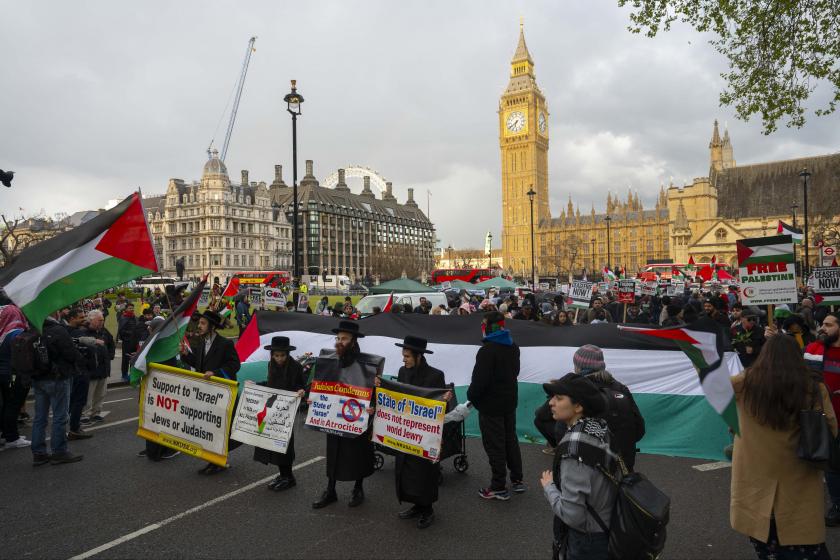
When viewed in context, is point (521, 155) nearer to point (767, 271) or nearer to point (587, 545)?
point (767, 271)

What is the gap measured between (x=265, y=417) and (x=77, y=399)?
4.37 meters

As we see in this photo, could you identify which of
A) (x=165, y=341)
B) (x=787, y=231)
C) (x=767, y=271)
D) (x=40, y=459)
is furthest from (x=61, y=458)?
(x=787, y=231)

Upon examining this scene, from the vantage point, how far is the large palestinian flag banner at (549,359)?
729 cm

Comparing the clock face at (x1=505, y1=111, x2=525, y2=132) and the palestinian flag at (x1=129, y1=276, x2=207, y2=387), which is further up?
the clock face at (x1=505, y1=111, x2=525, y2=132)

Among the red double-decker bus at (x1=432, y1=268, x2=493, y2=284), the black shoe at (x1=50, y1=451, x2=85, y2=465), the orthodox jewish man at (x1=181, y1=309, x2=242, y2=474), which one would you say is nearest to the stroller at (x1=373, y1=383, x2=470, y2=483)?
the orthodox jewish man at (x1=181, y1=309, x2=242, y2=474)

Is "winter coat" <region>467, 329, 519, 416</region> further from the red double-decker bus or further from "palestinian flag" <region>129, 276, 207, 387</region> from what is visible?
the red double-decker bus

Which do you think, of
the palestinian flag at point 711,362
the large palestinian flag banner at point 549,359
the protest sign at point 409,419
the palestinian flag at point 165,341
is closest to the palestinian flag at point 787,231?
the large palestinian flag banner at point 549,359

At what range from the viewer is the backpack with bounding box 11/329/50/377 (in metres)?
7.17

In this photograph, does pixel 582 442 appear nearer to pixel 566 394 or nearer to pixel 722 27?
pixel 566 394

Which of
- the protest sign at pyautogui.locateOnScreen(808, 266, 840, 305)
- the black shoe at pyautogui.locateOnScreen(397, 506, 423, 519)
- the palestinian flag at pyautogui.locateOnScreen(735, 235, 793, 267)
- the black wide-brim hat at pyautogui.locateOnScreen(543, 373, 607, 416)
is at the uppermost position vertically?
the palestinian flag at pyautogui.locateOnScreen(735, 235, 793, 267)

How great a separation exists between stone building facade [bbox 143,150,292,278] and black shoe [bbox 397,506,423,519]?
101 m

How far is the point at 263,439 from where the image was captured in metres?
6.39

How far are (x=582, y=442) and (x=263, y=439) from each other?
169 inches

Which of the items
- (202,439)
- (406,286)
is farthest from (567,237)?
(202,439)
